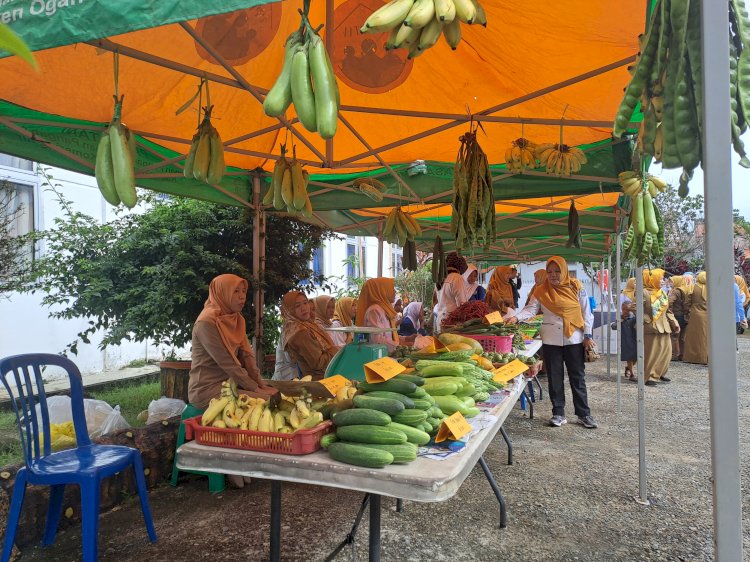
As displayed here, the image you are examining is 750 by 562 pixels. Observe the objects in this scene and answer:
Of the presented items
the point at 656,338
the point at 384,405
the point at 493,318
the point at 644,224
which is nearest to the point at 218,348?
the point at 384,405

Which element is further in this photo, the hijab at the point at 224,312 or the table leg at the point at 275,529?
the hijab at the point at 224,312

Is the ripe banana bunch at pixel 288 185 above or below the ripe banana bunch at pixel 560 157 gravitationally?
below

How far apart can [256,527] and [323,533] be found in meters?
0.49

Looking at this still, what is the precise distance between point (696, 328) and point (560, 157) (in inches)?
369

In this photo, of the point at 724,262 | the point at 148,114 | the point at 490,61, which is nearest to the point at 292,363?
the point at 148,114

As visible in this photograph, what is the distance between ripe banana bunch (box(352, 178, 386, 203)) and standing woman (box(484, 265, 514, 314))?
3548 millimetres

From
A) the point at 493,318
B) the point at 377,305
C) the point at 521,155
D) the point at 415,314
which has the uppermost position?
the point at 521,155

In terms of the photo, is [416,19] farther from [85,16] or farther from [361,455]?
[361,455]

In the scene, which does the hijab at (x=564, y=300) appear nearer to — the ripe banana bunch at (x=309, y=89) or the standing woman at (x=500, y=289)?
the standing woman at (x=500, y=289)

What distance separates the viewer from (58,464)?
9.68 feet

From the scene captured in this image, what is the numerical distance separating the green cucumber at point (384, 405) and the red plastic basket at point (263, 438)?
0.18 meters

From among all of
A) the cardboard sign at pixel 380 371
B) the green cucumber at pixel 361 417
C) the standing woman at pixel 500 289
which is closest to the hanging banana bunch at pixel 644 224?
the cardboard sign at pixel 380 371

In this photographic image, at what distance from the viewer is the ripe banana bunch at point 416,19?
165 cm

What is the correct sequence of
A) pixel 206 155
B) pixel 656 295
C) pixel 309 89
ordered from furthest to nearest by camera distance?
pixel 656 295 < pixel 206 155 < pixel 309 89
